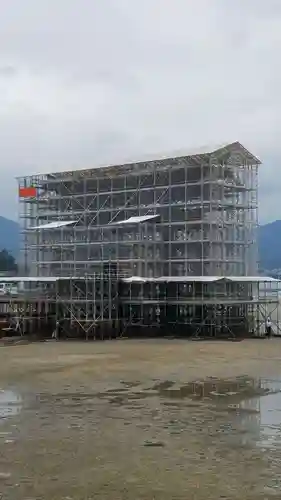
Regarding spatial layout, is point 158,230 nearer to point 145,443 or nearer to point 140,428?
point 140,428

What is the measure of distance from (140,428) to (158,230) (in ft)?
98.8

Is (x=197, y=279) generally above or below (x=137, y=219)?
below

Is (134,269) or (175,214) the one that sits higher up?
(175,214)

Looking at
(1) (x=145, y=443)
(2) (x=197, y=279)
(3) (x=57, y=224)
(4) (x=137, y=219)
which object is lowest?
(1) (x=145, y=443)

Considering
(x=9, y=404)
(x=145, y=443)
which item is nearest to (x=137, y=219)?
(x=9, y=404)

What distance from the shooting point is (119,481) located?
1312 cm

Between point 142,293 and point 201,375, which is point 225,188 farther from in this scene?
point 201,375

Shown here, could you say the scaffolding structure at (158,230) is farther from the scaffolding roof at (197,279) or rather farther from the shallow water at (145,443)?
the shallow water at (145,443)

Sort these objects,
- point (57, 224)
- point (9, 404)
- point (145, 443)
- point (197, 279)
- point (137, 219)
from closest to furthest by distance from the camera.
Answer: point (145, 443) < point (9, 404) < point (197, 279) < point (137, 219) < point (57, 224)

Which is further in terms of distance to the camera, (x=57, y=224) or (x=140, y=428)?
(x=57, y=224)

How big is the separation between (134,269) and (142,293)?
1.75 metres

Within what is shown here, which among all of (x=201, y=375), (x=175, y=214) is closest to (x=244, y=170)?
(x=175, y=214)

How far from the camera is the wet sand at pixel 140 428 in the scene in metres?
12.9

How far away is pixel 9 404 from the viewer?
21.0m
